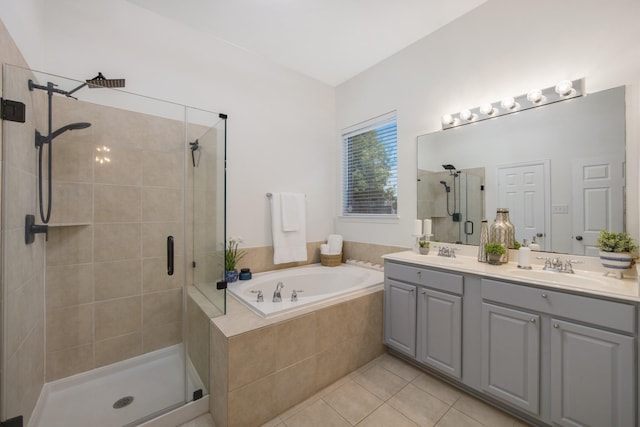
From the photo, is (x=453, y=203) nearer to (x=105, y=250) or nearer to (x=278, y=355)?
(x=278, y=355)

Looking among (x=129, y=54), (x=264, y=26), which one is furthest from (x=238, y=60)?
(x=129, y=54)

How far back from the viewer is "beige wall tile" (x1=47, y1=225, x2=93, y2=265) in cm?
174

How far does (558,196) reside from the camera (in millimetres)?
1726

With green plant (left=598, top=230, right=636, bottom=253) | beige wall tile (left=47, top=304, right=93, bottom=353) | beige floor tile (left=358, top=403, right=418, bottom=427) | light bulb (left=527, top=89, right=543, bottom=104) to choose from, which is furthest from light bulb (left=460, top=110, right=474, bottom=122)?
beige wall tile (left=47, top=304, right=93, bottom=353)

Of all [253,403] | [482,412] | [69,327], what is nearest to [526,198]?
[482,412]

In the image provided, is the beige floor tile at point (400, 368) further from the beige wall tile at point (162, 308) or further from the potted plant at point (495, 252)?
the beige wall tile at point (162, 308)

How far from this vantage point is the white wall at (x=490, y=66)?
5.05 ft

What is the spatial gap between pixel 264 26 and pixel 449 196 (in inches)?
89.2

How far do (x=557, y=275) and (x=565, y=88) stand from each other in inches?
47.6

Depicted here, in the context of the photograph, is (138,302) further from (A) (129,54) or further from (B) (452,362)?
(B) (452,362)

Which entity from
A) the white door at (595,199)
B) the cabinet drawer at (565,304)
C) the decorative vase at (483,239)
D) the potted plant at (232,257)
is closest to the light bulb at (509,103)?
the white door at (595,199)

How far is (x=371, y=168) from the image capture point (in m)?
3.05

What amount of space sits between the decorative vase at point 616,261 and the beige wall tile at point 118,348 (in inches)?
127

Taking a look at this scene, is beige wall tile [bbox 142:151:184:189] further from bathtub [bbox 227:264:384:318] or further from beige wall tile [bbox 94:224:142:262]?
bathtub [bbox 227:264:384:318]
